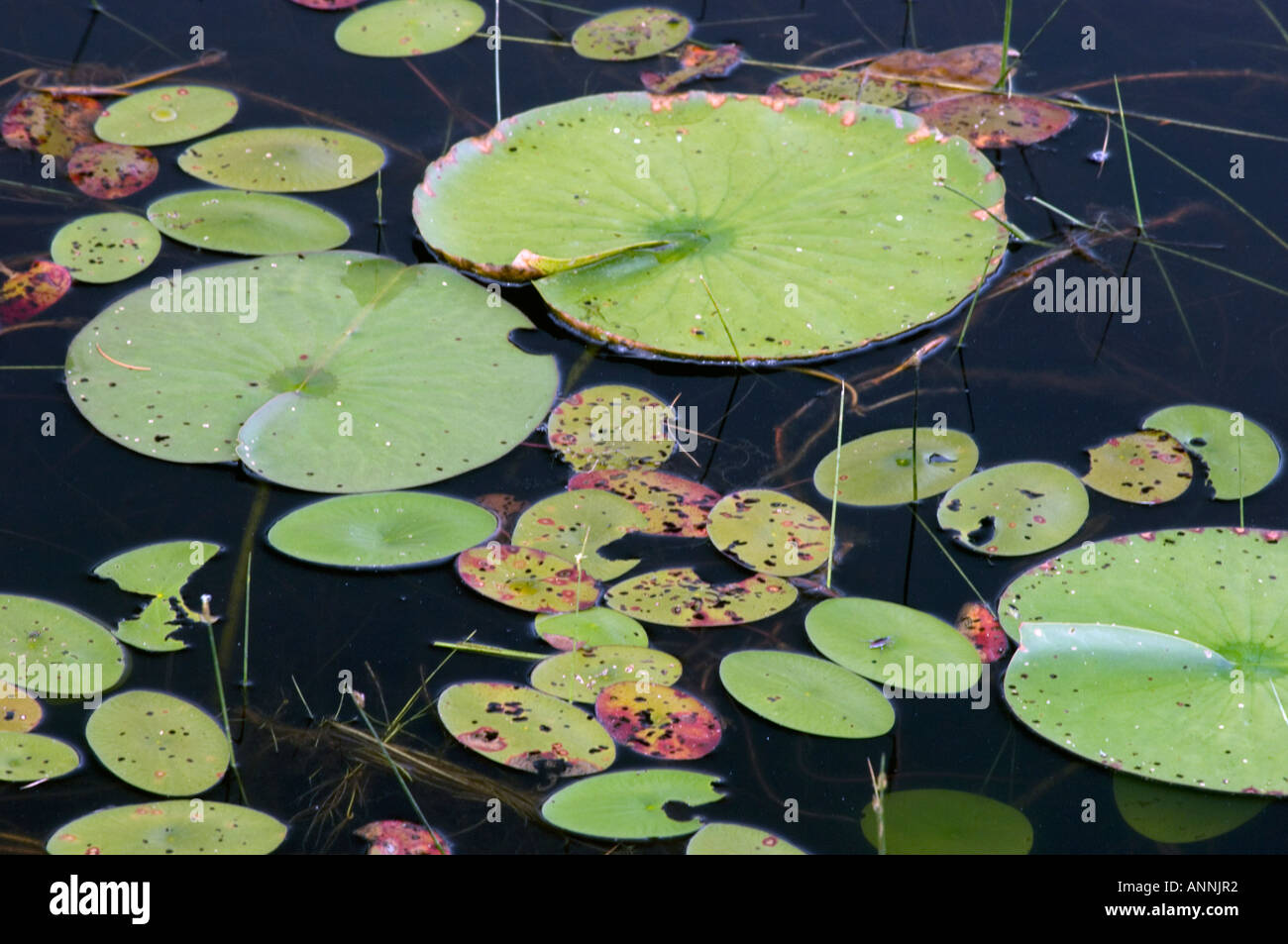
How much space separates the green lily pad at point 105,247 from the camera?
3.74 meters

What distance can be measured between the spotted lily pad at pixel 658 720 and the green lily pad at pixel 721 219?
1131 millimetres

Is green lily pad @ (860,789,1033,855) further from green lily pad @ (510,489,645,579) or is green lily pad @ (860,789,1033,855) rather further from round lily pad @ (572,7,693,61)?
round lily pad @ (572,7,693,61)

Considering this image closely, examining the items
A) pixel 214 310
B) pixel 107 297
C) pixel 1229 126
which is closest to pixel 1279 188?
pixel 1229 126

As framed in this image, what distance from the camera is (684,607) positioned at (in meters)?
2.89

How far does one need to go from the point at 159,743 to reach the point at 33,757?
9.8 inches

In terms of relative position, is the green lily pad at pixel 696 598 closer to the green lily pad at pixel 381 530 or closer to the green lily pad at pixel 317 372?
the green lily pad at pixel 381 530

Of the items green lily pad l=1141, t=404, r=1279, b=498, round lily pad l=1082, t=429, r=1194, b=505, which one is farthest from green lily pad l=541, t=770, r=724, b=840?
green lily pad l=1141, t=404, r=1279, b=498

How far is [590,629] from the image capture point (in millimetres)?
2832

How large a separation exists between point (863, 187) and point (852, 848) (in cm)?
222

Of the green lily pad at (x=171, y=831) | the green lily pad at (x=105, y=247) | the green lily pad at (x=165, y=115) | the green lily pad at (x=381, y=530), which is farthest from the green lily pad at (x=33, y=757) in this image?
the green lily pad at (x=165, y=115)

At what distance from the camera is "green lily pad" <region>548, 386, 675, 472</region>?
3.26 meters

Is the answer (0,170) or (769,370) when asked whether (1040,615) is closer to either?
(769,370)
